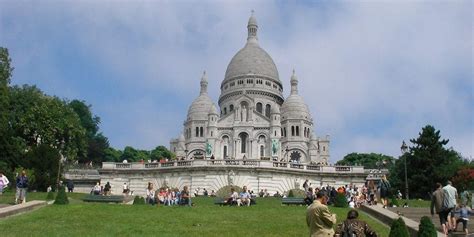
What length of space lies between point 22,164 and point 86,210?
26.2 meters

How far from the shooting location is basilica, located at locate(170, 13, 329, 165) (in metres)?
96.1

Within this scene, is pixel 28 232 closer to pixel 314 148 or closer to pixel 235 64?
pixel 314 148

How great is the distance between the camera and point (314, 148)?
101 m

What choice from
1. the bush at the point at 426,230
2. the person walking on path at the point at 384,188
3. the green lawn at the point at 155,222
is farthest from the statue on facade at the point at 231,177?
the bush at the point at 426,230

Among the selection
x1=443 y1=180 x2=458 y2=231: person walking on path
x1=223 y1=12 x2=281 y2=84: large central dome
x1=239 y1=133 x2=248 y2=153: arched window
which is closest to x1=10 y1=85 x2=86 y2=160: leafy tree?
x1=239 y1=133 x2=248 y2=153: arched window

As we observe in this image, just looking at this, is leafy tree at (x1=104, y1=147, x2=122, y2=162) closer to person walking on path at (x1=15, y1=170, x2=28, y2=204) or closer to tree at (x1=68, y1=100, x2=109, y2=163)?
tree at (x1=68, y1=100, x2=109, y2=163)

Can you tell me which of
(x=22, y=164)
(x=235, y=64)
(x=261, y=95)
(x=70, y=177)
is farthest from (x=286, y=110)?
(x=22, y=164)

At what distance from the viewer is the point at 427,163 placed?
48.8 m

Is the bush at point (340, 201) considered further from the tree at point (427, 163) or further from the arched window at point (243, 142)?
the arched window at point (243, 142)

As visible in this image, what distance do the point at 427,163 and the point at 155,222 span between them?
3479 cm

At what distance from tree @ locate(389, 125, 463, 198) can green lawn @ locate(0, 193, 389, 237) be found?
26325 millimetres

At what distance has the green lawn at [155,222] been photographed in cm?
1672

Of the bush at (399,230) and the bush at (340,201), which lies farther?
the bush at (340,201)

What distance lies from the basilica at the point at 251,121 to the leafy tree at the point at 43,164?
4480 cm
